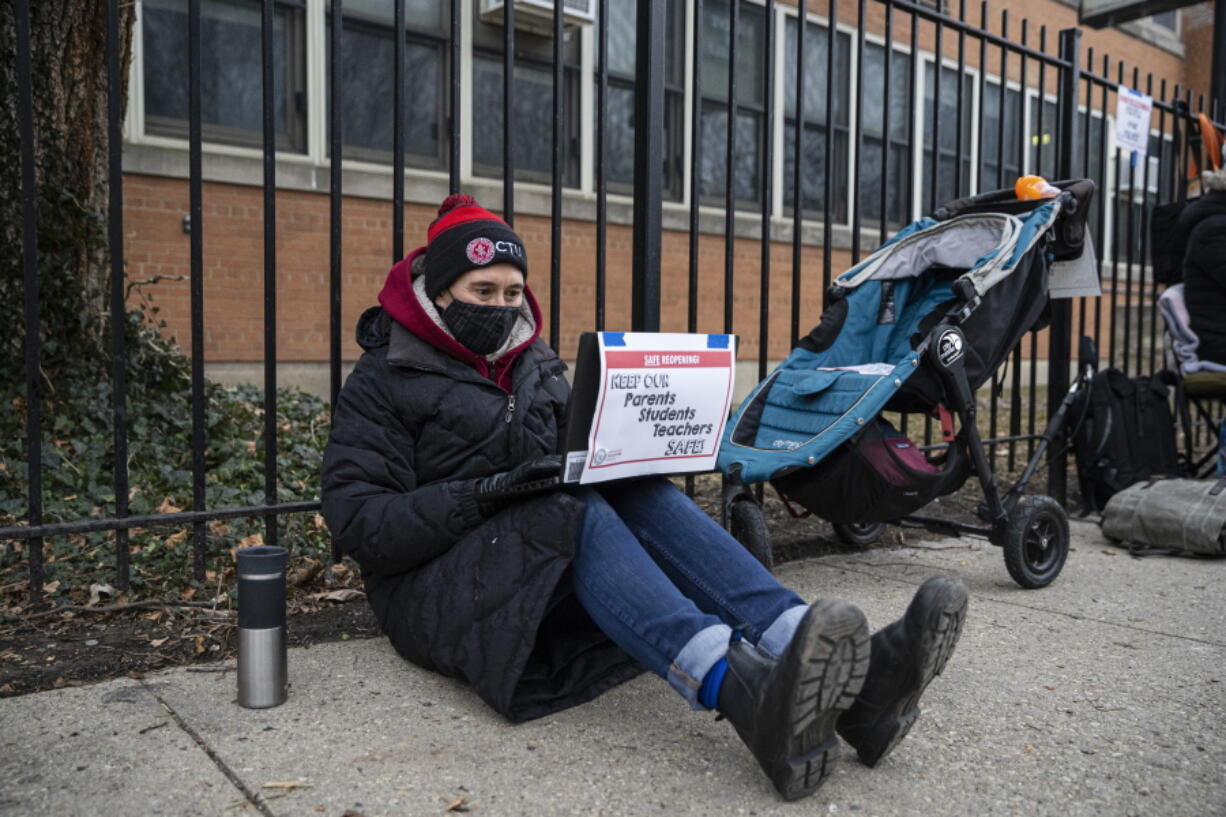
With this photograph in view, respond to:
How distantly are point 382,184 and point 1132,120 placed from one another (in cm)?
562

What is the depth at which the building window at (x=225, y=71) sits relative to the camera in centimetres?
798

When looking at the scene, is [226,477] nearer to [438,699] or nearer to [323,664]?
[323,664]

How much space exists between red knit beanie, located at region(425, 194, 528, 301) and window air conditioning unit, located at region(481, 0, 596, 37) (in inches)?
274

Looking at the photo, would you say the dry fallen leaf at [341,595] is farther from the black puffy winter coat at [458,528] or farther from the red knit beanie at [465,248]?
the red knit beanie at [465,248]

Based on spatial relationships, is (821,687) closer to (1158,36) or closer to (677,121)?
(677,121)

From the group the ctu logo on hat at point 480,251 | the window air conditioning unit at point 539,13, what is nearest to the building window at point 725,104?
the window air conditioning unit at point 539,13

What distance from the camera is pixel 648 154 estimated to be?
3889 millimetres

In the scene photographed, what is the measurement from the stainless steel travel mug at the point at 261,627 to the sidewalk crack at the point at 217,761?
0.16 metres

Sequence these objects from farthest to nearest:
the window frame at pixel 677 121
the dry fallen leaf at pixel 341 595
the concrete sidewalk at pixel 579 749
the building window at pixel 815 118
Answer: the building window at pixel 815 118 → the window frame at pixel 677 121 → the dry fallen leaf at pixel 341 595 → the concrete sidewalk at pixel 579 749

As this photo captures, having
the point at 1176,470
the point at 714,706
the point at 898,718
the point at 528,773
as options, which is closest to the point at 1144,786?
the point at 898,718

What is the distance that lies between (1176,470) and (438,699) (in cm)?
473

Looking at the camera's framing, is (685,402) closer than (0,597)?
Yes

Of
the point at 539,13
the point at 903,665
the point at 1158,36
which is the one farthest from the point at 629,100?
the point at 1158,36

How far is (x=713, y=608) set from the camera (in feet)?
8.26
